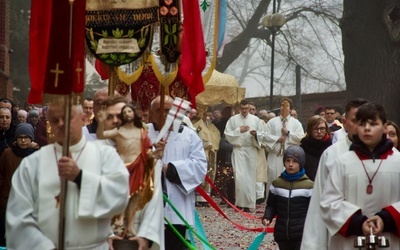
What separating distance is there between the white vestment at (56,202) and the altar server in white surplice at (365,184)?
1722mm

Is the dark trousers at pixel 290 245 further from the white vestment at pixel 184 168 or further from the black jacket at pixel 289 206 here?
the white vestment at pixel 184 168

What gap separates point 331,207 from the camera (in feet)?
25.0

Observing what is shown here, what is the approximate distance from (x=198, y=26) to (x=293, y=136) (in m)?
9.53

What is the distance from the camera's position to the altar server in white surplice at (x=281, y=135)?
1908 centimetres

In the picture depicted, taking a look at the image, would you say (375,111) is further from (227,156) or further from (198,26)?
(227,156)

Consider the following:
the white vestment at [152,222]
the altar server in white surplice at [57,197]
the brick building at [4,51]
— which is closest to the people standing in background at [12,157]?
the white vestment at [152,222]

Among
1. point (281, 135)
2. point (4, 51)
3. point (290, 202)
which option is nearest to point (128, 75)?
point (290, 202)

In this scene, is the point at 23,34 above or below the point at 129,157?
above

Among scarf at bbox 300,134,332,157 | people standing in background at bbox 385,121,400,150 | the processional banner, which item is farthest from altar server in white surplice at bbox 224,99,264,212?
the processional banner

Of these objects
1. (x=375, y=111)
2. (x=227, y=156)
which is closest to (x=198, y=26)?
(x=375, y=111)

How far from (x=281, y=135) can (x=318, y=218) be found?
1140 cm

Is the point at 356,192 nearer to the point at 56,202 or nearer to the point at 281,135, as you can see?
the point at 56,202

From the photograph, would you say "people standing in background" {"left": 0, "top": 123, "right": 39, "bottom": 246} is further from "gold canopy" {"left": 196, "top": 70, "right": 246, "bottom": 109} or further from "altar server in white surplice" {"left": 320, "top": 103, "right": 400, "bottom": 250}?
"gold canopy" {"left": 196, "top": 70, "right": 246, "bottom": 109}

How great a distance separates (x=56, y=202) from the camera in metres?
6.53
